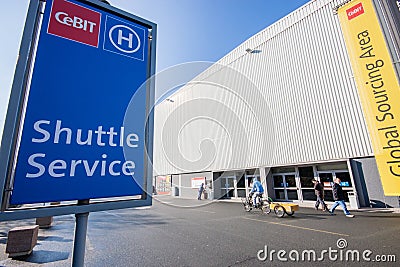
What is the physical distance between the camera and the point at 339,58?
1107cm

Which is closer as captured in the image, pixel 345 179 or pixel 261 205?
pixel 261 205

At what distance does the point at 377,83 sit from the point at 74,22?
23.8ft

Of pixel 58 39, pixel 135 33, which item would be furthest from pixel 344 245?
pixel 58 39

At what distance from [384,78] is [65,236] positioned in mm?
10888

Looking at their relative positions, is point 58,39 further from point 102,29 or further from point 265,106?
point 265,106

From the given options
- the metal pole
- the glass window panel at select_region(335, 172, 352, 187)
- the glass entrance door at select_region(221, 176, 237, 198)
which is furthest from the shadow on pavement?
the glass entrance door at select_region(221, 176, 237, 198)

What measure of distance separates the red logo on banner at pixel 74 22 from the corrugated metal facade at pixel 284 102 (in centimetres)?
656

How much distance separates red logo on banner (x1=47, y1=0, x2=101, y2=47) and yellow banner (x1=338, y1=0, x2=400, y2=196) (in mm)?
6620

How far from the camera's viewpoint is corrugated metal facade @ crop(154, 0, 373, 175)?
35.4 feet

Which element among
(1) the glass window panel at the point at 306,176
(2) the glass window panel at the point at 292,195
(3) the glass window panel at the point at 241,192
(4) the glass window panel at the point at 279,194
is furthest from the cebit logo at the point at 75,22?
(3) the glass window panel at the point at 241,192

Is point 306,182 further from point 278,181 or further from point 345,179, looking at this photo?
point 345,179

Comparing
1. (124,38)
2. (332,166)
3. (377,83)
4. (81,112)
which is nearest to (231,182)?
(332,166)

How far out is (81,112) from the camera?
1006 mm

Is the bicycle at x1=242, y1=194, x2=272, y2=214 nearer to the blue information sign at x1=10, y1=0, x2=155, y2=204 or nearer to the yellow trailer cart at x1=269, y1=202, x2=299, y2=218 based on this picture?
the yellow trailer cart at x1=269, y1=202, x2=299, y2=218
